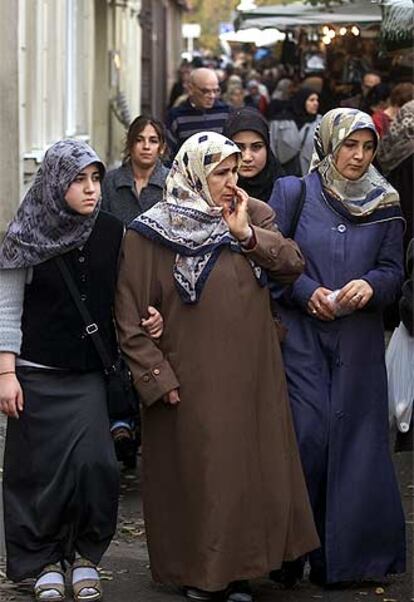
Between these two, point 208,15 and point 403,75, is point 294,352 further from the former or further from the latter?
point 208,15

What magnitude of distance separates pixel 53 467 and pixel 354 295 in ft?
4.37

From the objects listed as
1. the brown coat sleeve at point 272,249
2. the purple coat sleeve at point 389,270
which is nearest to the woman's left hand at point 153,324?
the brown coat sleeve at point 272,249

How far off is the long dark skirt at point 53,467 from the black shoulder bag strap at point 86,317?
0.10 meters

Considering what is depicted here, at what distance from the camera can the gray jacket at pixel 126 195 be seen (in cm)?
851

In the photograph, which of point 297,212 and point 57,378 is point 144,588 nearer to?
point 57,378

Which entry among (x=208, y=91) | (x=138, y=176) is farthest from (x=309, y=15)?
(x=138, y=176)

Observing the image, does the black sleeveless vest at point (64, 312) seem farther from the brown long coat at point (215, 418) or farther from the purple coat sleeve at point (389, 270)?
the purple coat sleeve at point (389, 270)

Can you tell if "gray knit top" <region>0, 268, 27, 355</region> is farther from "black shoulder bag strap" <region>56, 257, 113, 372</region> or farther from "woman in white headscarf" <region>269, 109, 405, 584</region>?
"woman in white headscarf" <region>269, 109, 405, 584</region>

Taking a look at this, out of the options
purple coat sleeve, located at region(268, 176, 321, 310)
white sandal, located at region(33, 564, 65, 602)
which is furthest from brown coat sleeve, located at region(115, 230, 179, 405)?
white sandal, located at region(33, 564, 65, 602)

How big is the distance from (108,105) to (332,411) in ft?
62.1

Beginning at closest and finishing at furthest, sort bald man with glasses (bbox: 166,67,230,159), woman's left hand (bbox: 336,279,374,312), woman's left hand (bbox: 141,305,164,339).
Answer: woman's left hand (bbox: 141,305,164,339) → woman's left hand (bbox: 336,279,374,312) → bald man with glasses (bbox: 166,67,230,159)

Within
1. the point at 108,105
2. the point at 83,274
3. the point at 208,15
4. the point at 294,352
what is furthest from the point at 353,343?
the point at 208,15

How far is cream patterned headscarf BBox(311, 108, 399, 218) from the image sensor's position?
659cm

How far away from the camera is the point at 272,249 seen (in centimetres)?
623
